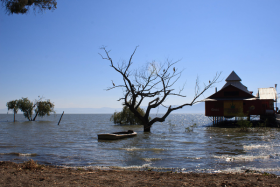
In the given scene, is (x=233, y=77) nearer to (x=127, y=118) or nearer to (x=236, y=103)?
(x=236, y=103)

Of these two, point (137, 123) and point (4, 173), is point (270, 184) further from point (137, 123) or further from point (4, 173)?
point (137, 123)

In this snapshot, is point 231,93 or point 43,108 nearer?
point 231,93

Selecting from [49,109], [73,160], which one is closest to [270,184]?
[73,160]

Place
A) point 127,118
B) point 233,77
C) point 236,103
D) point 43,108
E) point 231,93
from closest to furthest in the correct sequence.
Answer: point 236,103 < point 231,93 < point 127,118 < point 233,77 < point 43,108

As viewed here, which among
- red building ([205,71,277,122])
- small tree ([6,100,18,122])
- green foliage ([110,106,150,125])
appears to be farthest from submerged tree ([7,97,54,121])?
red building ([205,71,277,122])

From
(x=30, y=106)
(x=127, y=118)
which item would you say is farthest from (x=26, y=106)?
(x=127, y=118)

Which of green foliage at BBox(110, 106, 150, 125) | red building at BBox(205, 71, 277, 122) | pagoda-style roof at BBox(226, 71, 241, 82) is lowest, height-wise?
green foliage at BBox(110, 106, 150, 125)

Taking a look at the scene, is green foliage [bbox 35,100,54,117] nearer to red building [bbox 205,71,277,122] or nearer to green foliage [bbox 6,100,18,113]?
green foliage [bbox 6,100,18,113]

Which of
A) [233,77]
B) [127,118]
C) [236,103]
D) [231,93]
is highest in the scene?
[233,77]

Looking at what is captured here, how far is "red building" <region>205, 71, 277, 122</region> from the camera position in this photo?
3875 centimetres

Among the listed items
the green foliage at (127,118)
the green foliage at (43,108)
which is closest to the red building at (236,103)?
the green foliage at (127,118)

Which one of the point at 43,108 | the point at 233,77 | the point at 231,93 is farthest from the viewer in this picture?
the point at 43,108

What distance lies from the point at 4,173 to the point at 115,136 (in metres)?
15.3

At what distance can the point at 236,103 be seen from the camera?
39.1 meters
